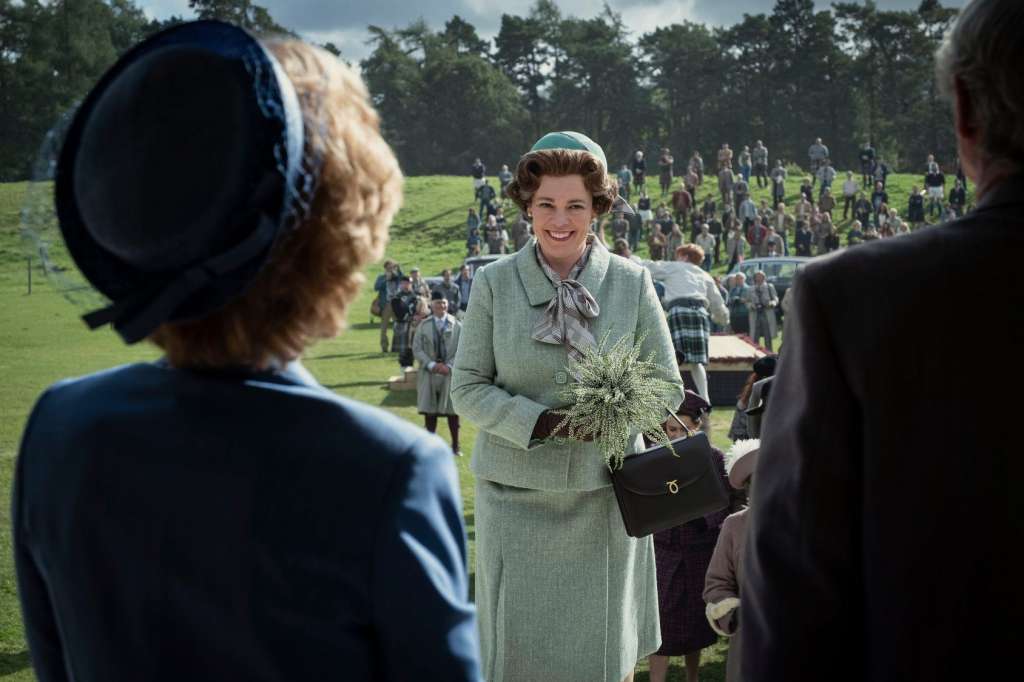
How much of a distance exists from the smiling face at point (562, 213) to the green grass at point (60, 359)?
805mm

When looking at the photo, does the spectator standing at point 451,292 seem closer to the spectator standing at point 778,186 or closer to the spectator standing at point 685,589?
the spectator standing at point 685,589

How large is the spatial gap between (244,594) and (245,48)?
25.7 inches

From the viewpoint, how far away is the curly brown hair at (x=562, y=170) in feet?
13.1

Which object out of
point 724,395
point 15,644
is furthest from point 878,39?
point 15,644

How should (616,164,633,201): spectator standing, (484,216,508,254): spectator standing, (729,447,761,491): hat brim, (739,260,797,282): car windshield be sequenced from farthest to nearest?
(616,164,633,201): spectator standing → (484,216,508,254): spectator standing → (739,260,797,282): car windshield → (729,447,761,491): hat brim

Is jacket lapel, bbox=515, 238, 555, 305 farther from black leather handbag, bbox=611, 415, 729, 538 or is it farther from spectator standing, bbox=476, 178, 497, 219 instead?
spectator standing, bbox=476, 178, 497, 219

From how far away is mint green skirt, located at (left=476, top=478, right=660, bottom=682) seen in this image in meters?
3.83

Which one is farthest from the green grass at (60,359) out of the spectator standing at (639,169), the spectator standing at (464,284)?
the spectator standing at (639,169)

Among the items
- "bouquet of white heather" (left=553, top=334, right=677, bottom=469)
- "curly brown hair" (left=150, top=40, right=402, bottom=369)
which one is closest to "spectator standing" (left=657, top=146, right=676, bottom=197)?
"bouquet of white heather" (left=553, top=334, right=677, bottom=469)

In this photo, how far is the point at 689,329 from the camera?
9.29 m

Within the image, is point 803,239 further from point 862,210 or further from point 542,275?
point 542,275

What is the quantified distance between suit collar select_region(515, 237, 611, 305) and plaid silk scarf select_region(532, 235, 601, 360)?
0.03 metres

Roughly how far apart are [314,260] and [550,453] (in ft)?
8.15

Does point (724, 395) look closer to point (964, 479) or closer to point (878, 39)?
point (964, 479)
